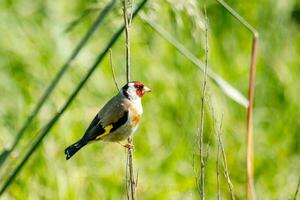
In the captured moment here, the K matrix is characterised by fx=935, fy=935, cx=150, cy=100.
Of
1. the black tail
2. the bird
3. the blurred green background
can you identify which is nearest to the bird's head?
the bird

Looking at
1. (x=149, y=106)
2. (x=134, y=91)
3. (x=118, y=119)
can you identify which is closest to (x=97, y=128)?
(x=118, y=119)

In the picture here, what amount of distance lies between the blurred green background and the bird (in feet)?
3.58

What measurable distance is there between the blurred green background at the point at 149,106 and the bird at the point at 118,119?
1.09 m

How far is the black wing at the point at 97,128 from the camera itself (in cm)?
400

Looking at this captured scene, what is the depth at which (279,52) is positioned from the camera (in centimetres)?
677

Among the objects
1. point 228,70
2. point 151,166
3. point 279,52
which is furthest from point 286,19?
point 151,166

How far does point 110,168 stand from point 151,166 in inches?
11.0

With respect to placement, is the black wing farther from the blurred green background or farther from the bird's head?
the blurred green background

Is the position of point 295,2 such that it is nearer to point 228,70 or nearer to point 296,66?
point 296,66

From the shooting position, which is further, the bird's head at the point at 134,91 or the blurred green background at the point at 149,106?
the blurred green background at the point at 149,106

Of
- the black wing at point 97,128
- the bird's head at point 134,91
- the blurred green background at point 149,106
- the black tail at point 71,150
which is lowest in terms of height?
the black tail at point 71,150

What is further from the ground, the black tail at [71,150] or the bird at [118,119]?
the bird at [118,119]

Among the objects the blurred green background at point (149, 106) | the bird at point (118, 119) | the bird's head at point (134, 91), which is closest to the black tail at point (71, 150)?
the bird at point (118, 119)

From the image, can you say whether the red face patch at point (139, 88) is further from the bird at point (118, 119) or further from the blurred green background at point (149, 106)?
the blurred green background at point (149, 106)
